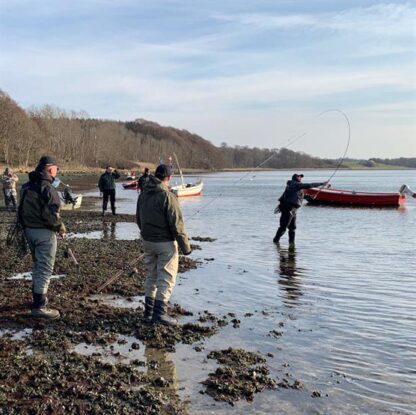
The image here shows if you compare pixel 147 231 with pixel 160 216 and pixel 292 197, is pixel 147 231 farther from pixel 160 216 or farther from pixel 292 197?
pixel 292 197

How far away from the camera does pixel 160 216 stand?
22.9ft

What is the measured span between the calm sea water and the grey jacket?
1450 mm

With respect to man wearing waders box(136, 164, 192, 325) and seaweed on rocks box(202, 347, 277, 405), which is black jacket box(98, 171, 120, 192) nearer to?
man wearing waders box(136, 164, 192, 325)

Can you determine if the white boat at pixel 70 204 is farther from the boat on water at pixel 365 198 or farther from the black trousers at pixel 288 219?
the boat on water at pixel 365 198

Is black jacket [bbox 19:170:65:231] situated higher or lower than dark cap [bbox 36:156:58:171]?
lower

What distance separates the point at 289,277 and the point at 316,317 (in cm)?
323

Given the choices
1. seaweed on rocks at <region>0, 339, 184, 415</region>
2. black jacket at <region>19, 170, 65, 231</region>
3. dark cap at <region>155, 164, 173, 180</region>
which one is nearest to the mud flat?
seaweed on rocks at <region>0, 339, 184, 415</region>

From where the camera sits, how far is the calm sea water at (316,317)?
5262 mm

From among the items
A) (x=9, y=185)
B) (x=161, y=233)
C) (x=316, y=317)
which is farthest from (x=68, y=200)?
(x=161, y=233)

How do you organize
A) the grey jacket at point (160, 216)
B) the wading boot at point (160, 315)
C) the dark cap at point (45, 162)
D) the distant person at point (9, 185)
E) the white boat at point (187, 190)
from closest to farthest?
the grey jacket at point (160, 216)
the wading boot at point (160, 315)
the dark cap at point (45, 162)
the distant person at point (9, 185)
the white boat at point (187, 190)

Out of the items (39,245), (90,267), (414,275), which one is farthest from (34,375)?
(414,275)

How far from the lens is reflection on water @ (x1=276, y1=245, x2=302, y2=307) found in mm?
9520

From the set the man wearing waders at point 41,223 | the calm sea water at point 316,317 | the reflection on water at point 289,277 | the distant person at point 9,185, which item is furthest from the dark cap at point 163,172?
the distant person at point 9,185

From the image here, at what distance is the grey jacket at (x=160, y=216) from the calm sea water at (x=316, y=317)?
1.45 metres
